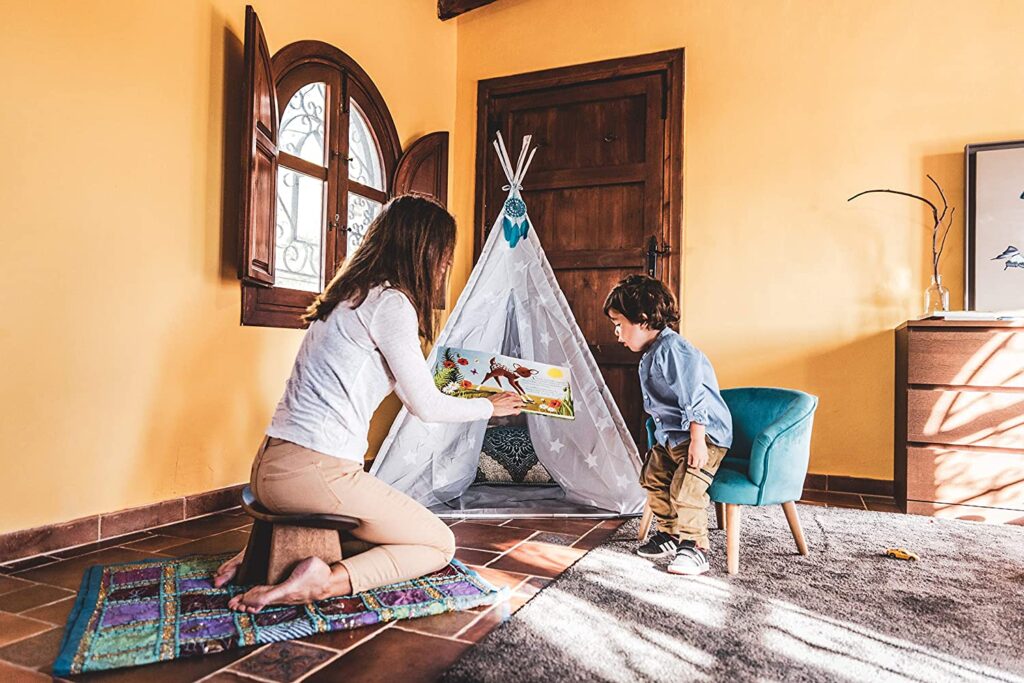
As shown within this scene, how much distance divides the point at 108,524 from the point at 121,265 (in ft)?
2.85

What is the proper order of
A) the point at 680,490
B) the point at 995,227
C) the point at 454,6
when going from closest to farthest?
the point at 680,490
the point at 995,227
the point at 454,6

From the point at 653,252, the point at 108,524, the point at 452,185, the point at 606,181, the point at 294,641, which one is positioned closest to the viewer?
the point at 294,641

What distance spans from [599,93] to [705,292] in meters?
1.33

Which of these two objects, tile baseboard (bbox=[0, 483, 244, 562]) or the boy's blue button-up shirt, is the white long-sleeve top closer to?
the boy's blue button-up shirt

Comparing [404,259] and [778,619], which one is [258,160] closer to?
[404,259]

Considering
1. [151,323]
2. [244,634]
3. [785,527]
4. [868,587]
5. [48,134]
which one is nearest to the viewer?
[244,634]

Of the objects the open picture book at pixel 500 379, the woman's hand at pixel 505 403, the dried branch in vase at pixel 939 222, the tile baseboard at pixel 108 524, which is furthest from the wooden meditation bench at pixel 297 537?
the dried branch in vase at pixel 939 222

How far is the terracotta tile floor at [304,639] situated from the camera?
56.1 inches

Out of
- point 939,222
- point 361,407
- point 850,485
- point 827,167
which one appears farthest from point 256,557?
point 939,222

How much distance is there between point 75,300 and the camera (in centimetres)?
229

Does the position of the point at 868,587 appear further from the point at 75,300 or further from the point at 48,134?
the point at 48,134

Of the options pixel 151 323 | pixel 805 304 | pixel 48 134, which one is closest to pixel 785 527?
pixel 805 304

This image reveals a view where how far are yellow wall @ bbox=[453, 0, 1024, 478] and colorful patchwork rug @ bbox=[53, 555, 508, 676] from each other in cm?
235

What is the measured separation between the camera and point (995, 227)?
3.34m
